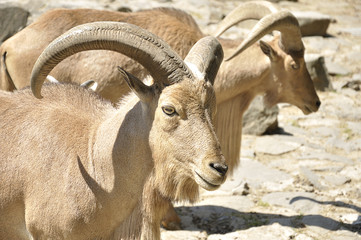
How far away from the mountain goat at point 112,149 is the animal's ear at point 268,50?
8.68 ft

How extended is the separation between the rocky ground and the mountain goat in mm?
2100

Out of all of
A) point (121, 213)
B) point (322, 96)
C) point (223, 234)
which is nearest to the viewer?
point (121, 213)

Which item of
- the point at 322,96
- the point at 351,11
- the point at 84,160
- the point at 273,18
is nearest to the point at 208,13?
the point at 322,96

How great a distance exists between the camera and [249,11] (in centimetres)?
744

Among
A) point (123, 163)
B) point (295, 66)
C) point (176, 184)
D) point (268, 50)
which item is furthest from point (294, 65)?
point (123, 163)

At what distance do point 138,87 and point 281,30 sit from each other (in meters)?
3.47

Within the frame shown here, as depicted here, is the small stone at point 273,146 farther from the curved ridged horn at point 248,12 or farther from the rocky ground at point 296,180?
the curved ridged horn at point 248,12

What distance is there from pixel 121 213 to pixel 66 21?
11.1 feet

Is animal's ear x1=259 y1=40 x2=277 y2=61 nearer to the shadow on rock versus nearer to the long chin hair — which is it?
the shadow on rock

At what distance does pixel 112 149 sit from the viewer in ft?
13.5

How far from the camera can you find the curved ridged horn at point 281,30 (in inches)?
253

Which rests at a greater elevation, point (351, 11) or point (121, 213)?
point (121, 213)

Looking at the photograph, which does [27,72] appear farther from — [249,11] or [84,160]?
[249,11]

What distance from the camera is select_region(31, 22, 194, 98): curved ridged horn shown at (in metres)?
3.80
